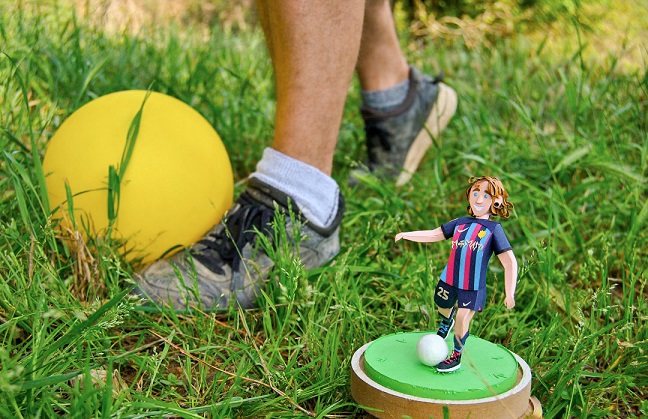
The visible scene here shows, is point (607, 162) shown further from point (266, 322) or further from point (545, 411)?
point (266, 322)

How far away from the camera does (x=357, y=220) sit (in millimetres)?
2678

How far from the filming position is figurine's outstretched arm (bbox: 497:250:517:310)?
147 cm

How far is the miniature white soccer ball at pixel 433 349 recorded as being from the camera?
60.4 inches

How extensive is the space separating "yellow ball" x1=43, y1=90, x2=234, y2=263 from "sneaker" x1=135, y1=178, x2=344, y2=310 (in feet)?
0.24

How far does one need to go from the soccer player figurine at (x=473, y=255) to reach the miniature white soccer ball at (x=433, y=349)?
0.11ft

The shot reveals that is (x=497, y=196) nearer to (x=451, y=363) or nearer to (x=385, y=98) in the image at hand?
(x=451, y=363)

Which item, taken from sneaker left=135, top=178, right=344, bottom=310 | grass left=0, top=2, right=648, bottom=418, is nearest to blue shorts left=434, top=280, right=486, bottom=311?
grass left=0, top=2, right=648, bottom=418

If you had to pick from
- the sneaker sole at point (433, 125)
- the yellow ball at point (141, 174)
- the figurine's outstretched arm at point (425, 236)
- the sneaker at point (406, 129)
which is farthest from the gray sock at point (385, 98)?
the figurine's outstretched arm at point (425, 236)

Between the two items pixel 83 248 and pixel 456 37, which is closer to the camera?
pixel 83 248

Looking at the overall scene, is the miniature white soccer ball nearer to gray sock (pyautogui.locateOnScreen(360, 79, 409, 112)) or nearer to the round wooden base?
the round wooden base

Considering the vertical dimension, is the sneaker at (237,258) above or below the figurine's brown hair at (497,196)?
below

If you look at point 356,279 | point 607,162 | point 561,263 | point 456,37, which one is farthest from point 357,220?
point 456,37

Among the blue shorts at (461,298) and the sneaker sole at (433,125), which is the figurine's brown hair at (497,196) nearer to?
the blue shorts at (461,298)

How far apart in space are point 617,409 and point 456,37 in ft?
13.3
